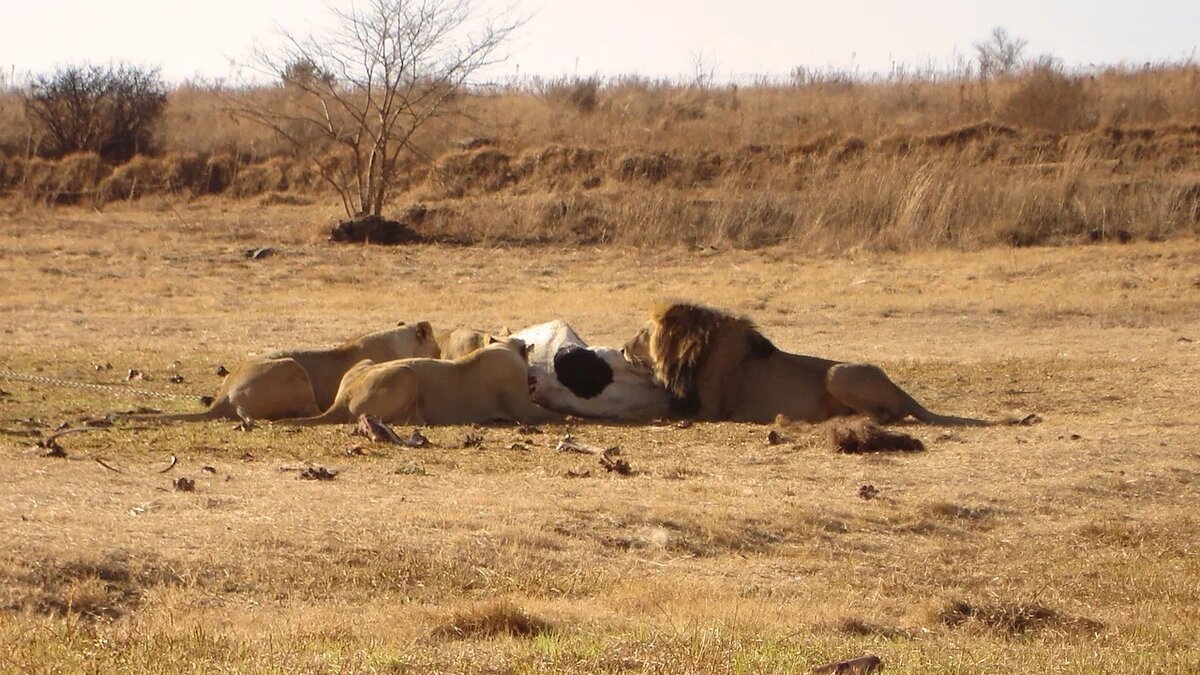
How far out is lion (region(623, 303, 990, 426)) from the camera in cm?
A: 1112

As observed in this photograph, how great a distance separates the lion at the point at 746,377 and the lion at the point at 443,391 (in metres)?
0.99

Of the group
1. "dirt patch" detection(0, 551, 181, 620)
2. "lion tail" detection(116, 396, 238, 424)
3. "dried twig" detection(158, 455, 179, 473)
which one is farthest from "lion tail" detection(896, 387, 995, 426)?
"dirt patch" detection(0, 551, 181, 620)

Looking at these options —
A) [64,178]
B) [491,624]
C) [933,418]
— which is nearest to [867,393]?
[933,418]

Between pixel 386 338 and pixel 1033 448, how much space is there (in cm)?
492

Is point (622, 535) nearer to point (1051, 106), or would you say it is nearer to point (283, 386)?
point (283, 386)

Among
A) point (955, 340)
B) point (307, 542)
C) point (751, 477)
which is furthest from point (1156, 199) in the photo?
point (307, 542)

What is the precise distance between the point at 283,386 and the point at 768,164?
21674mm

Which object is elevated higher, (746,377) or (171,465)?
(746,377)

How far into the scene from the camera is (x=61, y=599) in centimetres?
599

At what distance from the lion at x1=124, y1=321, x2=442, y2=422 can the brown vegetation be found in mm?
13328

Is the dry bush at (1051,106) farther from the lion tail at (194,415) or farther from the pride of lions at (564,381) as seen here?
the lion tail at (194,415)

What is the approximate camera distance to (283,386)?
10789 mm

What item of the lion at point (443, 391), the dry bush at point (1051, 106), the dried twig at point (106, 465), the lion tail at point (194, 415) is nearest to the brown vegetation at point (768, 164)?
the dry bush at point (1051, 106)

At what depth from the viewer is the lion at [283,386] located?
10.7m
